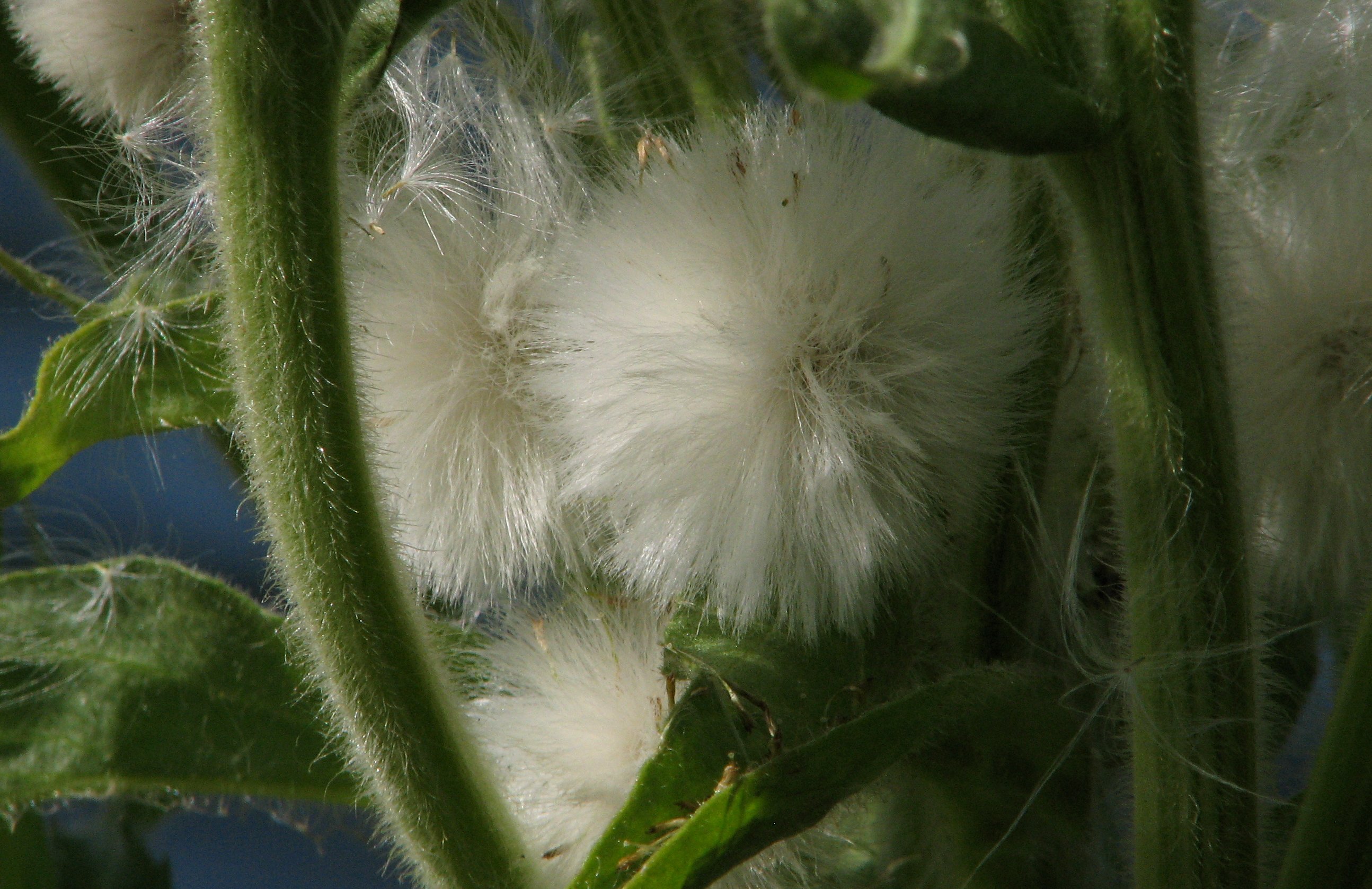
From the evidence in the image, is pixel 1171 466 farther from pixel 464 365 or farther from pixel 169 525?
pixel 169 525

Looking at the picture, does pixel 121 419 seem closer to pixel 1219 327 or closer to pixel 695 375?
pixel 695 375

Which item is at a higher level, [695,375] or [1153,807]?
[695,375]

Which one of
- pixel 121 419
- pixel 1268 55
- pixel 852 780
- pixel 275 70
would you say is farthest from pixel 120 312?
pixel 1268 55

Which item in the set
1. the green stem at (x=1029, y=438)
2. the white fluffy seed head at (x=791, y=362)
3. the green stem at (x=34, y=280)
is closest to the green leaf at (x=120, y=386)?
the green stem at (x=34, y=280)

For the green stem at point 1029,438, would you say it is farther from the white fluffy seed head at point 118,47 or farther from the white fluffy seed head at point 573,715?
the white fluffy seed head at point 118,47

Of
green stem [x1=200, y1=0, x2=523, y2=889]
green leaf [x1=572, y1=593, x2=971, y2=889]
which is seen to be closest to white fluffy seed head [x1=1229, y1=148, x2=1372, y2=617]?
green leaf [x1=572, y1=593, x2=971, y2=889]

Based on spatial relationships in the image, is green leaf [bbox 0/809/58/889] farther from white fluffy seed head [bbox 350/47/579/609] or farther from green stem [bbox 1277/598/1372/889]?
green stem [bbox 1277/598/1372/889]
